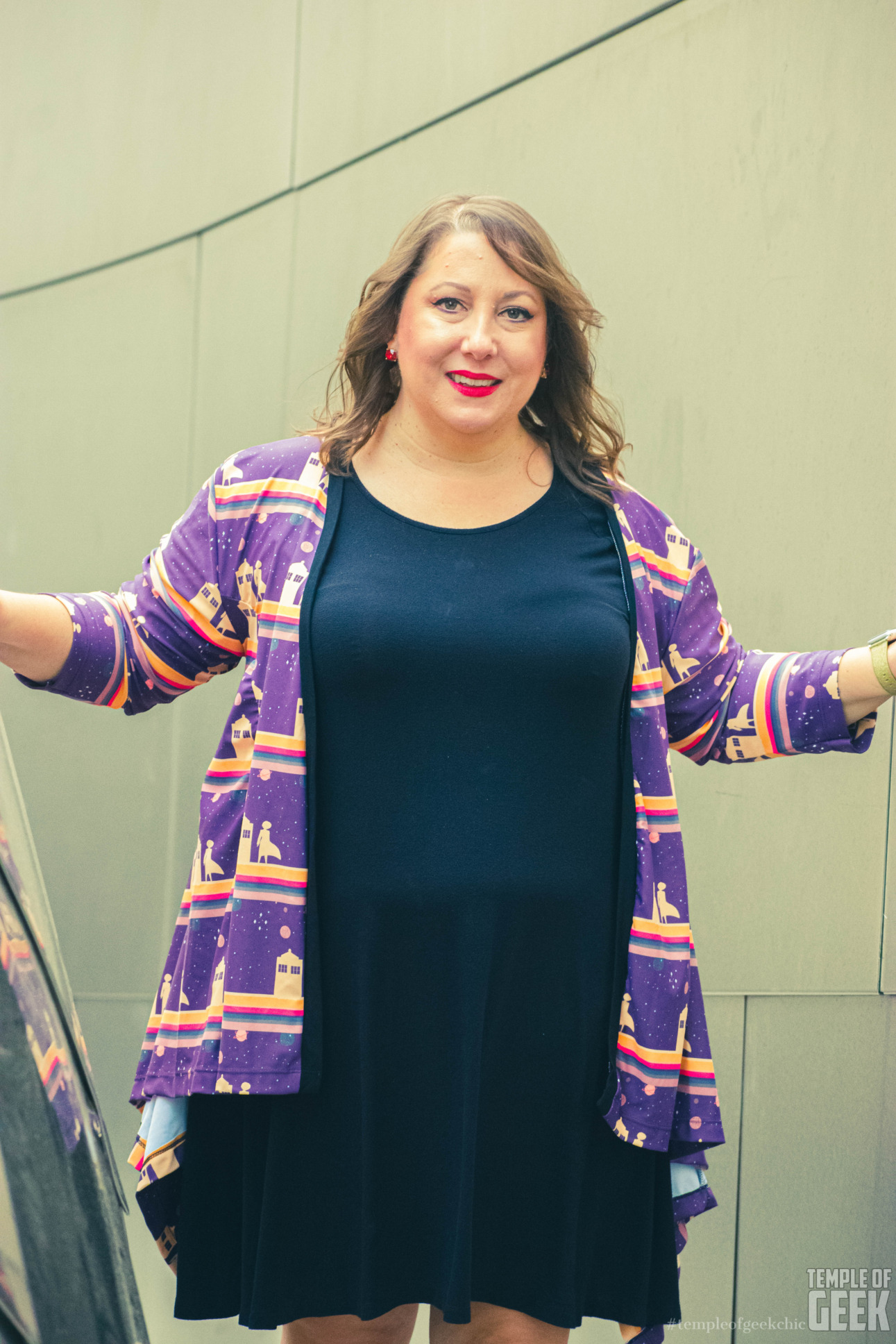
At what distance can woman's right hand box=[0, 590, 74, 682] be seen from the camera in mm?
1431

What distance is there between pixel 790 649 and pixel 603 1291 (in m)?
1.43

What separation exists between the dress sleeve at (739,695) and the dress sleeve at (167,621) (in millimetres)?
580

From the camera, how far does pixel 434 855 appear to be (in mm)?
1494

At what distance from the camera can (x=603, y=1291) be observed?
5.27ft

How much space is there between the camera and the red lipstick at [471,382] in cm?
158

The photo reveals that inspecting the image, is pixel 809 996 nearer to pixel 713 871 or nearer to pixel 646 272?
pixel 713 871

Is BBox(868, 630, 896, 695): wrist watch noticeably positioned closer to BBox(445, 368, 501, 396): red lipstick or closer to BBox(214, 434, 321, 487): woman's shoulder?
BBox(445, 368, 501, 396): red lipstick

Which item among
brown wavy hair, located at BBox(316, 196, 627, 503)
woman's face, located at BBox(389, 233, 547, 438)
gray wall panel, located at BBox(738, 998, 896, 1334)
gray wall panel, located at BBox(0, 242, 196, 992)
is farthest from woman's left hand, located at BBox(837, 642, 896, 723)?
gray wall panel, located at BBox(0, 242, 196, 992)

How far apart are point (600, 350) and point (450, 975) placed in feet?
5.33

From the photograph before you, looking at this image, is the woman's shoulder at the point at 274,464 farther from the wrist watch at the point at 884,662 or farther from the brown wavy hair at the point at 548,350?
the wrist watch at the point at 884,662

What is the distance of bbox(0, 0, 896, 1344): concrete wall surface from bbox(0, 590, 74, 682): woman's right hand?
128 cm

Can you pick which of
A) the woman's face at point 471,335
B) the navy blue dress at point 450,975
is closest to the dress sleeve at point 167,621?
the navy blue dress at point 450,975

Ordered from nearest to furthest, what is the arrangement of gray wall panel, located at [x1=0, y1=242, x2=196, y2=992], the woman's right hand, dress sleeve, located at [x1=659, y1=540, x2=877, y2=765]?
the woman's right hand → dress sleeve, located at [x1=659, y1=540, x2=877, y2=765] → gray wall panel, located at [x1=0, y1=242, x2=196, y2=992]

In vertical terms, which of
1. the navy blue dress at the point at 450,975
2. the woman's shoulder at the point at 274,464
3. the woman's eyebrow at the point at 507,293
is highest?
the woman's eyebrow at the point at 507,293
